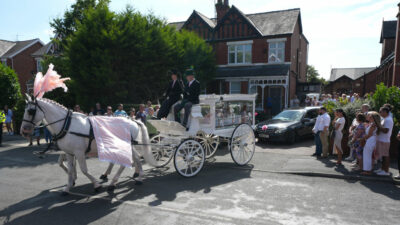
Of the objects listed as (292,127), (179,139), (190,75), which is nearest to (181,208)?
(179,139)

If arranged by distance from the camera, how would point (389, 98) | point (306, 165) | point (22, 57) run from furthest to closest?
point (22, 57) → point (389, 98) → point (306, 165)

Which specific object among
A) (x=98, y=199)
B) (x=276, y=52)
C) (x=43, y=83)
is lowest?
(x=98, y=199)

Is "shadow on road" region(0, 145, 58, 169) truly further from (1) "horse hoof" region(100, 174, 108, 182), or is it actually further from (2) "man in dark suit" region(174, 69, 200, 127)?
(2) "man in dark suit" region(174, 69, 200, 127)

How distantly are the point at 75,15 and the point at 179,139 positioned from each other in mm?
21793

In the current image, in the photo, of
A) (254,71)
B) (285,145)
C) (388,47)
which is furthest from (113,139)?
(388,47)

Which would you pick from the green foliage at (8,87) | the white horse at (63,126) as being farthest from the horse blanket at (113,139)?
the green foliage at (8,87)

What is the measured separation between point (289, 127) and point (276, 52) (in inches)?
517

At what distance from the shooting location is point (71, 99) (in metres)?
18.1

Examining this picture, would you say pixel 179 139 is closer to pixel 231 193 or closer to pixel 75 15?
pixel 231 193

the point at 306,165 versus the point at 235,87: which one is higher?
the point at 235,87

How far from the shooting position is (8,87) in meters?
19.2

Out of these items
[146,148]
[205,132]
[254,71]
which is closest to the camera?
[146,148]

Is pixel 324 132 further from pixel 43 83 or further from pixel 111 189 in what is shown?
pixel 43 83

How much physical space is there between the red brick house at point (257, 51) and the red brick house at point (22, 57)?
2777 centimetres
